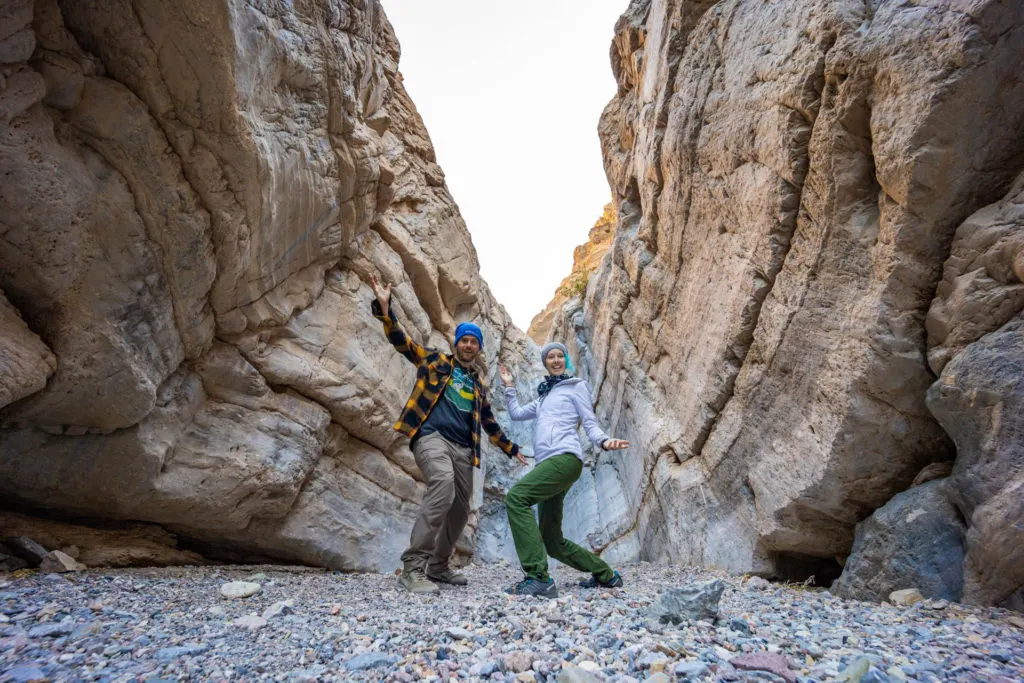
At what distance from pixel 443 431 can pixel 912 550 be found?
4.97 m

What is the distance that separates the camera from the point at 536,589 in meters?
5.09

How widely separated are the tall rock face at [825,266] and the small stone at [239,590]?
19.2 ft

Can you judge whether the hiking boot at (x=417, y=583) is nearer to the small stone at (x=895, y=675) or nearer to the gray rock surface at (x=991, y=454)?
the small stone at (x=895, y=675)

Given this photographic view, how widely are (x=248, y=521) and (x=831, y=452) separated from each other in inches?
293

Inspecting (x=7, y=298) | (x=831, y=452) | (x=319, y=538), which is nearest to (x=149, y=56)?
(x=7, y=298)

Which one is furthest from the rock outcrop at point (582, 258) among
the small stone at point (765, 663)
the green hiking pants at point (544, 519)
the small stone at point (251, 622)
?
the small stone at point (765, 663)

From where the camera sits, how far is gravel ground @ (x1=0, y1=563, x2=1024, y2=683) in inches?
105

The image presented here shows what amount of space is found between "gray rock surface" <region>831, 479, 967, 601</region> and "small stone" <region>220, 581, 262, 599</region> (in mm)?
5955

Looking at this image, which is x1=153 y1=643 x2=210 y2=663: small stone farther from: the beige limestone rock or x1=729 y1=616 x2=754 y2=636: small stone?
x1=729 y1=616 x2=754 y2=636: small stone

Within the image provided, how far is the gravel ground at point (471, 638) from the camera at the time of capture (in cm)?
267

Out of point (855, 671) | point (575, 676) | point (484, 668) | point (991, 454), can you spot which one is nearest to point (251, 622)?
point (484, 668)

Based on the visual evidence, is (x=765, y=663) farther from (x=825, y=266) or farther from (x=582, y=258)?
(x=582, y=258)

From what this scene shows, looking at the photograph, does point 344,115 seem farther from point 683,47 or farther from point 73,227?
point 683,47

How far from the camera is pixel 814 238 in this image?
5.90 metres
